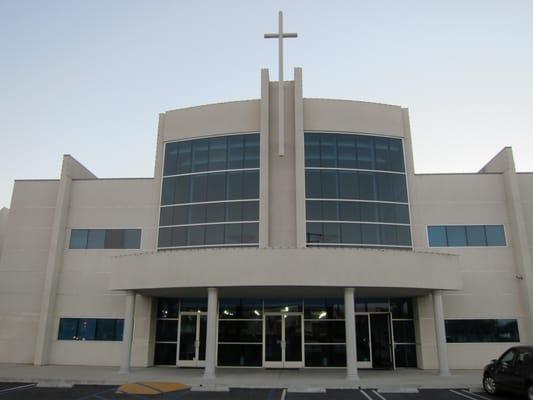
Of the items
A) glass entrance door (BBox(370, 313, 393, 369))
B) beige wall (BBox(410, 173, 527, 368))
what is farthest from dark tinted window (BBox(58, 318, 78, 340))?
beige wall (BBox(410, 173, 527, 368))

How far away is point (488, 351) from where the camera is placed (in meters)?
20.0

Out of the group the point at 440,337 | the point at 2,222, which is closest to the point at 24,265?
the point at 2,222

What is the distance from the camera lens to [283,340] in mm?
20109

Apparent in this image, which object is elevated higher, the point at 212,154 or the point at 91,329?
the point at 212,154

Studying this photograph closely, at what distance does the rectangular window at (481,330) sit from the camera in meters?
20.2

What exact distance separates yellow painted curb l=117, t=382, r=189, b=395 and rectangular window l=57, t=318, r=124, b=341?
658 centimetres

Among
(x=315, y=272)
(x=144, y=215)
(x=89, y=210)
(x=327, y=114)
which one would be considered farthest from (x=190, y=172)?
(x=315, y=272)

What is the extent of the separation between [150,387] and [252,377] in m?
3.88

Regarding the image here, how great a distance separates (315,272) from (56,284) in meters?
13.9

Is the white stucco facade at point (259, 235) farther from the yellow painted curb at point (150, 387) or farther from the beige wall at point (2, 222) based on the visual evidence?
the beige wall at point (2, 222)

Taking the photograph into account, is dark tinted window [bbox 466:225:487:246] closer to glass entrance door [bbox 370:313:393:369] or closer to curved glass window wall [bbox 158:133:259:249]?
glass entrance door [bbox 370:313:393:369]

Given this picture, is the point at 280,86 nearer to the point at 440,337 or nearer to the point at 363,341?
the point at 363,341

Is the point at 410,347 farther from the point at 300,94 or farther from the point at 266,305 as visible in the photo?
the point at 300,94

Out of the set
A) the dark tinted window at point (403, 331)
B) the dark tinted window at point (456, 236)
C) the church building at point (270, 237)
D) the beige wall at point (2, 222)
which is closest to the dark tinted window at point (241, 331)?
the church building at point (270, 237)
